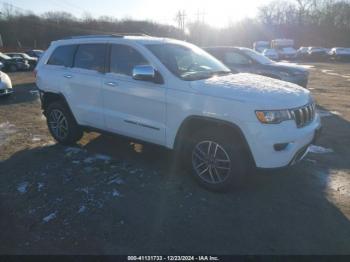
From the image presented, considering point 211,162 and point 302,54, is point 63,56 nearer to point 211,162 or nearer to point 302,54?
point 211,162

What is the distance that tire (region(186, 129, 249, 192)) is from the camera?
4.08 m

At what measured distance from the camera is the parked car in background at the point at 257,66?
32.4 ft

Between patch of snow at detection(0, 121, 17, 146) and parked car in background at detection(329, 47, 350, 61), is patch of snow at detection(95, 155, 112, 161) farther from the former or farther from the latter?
parked car in background at detection(329, 47, 350, 61)

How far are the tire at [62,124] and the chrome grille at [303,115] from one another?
3527 millimetres

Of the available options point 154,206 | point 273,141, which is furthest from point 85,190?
point 273,141

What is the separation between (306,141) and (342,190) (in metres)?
0.88

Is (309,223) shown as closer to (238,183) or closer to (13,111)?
(238,183)

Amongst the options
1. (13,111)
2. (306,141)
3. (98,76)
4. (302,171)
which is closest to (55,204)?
(98,76)

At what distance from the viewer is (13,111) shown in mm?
9312

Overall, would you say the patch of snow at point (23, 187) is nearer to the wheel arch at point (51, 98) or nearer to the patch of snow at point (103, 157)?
the patch of snow at point (103, 157)

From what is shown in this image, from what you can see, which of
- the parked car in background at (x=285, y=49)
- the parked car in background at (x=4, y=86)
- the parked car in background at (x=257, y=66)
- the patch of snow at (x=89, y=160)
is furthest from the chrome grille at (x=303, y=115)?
the parked car in background at (x=285, y=49)

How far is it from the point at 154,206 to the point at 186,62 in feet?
6.85

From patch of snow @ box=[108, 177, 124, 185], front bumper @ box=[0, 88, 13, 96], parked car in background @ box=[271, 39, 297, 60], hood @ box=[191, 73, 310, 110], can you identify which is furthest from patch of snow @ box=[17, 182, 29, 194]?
parked car in background @ box=[271, 39, 297, 60]

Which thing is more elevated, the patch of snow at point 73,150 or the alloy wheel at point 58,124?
the alloy wheel at point 58,124
